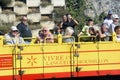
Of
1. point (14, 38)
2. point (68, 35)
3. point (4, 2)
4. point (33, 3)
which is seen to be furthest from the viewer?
point (33, 3)

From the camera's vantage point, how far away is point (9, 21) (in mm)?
20109

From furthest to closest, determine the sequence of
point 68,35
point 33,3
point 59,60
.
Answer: point 33,3 < point 68,35 < point 59,60

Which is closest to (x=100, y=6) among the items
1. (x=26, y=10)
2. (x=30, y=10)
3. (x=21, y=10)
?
(x=30, y=10)

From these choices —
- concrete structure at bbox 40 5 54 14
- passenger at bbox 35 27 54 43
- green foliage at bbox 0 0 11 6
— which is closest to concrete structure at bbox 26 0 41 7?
concrete structure at bbox 40 5 54 14

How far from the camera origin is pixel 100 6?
22.6 metres

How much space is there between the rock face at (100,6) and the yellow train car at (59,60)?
8.00 meters

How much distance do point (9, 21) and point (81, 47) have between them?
633cm

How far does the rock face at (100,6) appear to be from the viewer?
22.6 m

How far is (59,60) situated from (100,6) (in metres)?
8.83

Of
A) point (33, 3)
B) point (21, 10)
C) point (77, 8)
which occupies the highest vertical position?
point (33, 3)

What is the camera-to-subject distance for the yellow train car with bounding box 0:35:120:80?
13.7 metres

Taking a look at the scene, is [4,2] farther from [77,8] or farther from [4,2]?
[77,8]

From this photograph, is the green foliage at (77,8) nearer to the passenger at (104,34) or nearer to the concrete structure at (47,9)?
the concrete structure at (47,9)

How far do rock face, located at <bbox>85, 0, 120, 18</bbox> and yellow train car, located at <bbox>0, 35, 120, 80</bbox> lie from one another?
7998 mm
